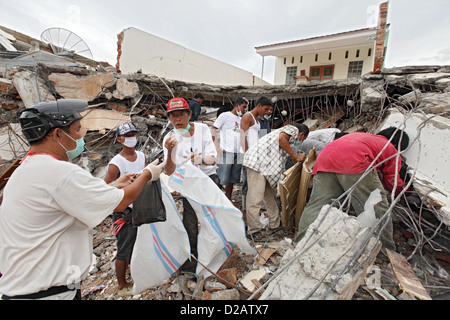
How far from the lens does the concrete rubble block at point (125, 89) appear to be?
16.3ft

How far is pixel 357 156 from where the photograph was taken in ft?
7.09

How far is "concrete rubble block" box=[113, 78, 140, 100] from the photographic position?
4.97 meters

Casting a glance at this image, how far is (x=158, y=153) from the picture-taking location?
4992mm

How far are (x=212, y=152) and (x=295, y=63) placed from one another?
42.9ft

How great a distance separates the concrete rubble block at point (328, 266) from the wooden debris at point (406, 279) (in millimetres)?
211

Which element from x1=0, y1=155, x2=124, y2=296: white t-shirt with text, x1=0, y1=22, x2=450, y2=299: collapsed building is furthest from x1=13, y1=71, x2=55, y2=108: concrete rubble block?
x1=0, y1=155, x2=124, y2=296: white t-shirt with text

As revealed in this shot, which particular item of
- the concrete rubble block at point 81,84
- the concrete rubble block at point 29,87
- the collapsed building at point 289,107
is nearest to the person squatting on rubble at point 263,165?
the collapsed building at point 289,107

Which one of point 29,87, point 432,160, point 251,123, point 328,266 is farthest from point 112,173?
point 29,87

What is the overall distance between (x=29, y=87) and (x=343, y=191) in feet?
20.1

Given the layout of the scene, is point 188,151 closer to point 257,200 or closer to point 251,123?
point 257,200

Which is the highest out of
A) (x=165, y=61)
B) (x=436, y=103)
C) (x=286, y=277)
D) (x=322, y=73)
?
(x=322, y=73)

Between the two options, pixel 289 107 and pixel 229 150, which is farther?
pixel 289 107

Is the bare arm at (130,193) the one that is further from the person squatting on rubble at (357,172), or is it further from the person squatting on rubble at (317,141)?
the person squatting on rubble at (317,141)

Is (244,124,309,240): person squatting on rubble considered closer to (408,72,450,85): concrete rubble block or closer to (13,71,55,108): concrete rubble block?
(408,72,450,85): concrete rubble block
